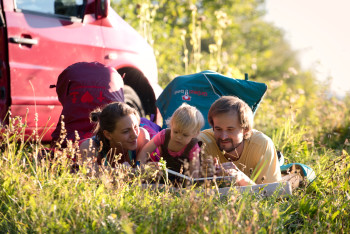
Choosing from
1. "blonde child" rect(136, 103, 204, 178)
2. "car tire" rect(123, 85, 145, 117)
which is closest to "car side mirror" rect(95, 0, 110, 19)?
"car tire" rect(123, 85, 145, 117)

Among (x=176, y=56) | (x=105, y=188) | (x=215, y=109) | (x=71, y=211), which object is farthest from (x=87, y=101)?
(x=176, y=56)

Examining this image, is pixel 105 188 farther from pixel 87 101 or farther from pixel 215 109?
pixel 87 101

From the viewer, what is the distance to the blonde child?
375 cm

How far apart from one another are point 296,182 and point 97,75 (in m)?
2.09

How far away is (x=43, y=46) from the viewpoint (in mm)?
4750

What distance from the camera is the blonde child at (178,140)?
12.3 ft

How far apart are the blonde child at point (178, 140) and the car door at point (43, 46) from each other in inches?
46.6

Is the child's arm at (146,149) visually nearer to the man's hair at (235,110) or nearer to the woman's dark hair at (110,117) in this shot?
the woman's dark hair at (110,117)

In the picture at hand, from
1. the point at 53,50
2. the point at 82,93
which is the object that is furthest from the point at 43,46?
the point at 82,93

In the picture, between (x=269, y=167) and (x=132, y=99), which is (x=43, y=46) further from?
(x=269, y=167)

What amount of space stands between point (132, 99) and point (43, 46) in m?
1.26

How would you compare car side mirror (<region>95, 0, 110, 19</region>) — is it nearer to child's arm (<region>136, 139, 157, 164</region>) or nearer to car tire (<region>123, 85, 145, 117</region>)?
car tire (<region>123, 85, 145, 117</region>)

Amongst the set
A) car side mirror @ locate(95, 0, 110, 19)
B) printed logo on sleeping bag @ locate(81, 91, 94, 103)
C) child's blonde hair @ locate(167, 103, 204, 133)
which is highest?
car side mirror @ locate(95, 0, 110, 19)

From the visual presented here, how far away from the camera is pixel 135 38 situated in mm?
5824
